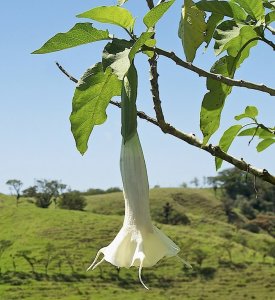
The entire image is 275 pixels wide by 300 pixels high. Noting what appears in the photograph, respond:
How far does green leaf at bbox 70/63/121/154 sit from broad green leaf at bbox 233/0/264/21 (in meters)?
0.20

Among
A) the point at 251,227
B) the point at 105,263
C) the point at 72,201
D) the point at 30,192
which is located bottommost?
the point at 105,263

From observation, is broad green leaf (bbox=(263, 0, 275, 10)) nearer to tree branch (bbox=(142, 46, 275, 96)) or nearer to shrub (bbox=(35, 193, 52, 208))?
tree branch (bbox=(142, 46, 275, 96))

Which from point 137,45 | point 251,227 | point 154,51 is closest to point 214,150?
point 154,51

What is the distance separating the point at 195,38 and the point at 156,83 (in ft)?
0.55

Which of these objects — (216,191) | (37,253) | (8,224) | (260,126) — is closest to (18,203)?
(8,224)

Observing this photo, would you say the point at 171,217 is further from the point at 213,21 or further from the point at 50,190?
the point at 213,21

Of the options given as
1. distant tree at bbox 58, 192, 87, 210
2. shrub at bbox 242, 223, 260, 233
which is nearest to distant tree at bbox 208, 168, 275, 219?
shrub at bbox 242, 223, 260, 233

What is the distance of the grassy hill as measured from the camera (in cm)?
2936

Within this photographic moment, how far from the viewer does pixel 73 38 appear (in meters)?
0.60

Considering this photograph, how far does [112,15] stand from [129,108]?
5.3 inches

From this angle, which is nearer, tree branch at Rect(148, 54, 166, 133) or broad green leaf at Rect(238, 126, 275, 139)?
tree branch at Rect(148, 54, 166, 133)

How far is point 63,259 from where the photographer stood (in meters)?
32.2

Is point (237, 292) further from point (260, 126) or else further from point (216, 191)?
point (260, 126)

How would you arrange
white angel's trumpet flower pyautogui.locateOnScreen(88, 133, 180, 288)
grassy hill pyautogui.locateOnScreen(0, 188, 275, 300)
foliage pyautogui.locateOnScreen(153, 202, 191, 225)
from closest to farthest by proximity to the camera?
white angel's trumpet flower pyautogui.locateOnScreen(88, 133, 180, 288), grassy hill pyautogui.locateOnScreen(0, 188, 275, 300), foliage pyautogui.locateOnScreen(153, 202, 191, 225)
